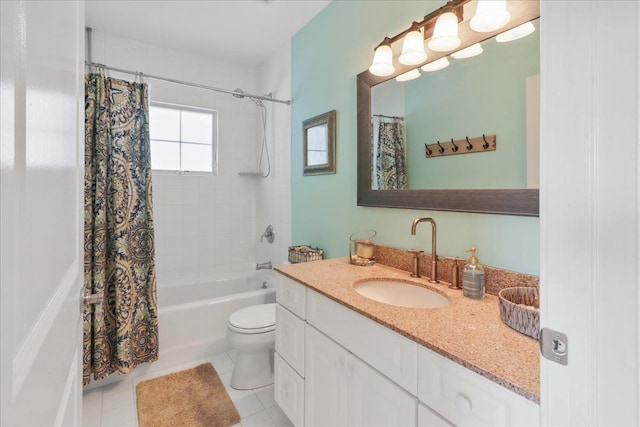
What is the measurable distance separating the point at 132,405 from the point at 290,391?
1021 mm

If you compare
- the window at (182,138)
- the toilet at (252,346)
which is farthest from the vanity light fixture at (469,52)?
the window at (182,138)

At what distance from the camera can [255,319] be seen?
1917 mm

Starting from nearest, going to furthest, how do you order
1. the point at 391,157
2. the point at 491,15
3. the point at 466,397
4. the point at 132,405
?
the point at 466,397 < the point at 491,15 < the point at 391,157 < the point at 132,405

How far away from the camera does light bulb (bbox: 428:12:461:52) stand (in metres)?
1.20

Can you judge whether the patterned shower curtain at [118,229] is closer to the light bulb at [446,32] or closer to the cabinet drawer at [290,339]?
the cabinet drawer at [290,339]

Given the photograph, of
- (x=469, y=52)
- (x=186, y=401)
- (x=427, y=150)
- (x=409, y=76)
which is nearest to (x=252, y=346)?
(x=186, y=401)

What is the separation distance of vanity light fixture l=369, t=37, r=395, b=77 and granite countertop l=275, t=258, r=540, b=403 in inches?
40.7

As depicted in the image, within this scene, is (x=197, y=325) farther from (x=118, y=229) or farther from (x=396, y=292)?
(x=396, y=292)

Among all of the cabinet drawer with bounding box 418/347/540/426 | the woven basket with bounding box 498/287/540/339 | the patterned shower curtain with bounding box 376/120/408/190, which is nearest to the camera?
the cabinet drawer with bounding box 418/347/540/426

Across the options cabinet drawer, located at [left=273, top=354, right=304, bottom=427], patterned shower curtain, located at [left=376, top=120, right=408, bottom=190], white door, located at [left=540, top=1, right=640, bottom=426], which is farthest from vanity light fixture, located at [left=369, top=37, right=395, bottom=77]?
cabinet drawer, located at [left=273, top=354, right=304, bottom=427]

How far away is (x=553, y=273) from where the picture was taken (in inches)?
18.3

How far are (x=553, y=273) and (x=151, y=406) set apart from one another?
2060 mm

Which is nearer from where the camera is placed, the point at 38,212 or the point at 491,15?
the point at 38,212

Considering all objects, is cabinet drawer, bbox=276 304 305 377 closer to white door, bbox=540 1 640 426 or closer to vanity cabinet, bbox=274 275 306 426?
A: vanity cabinet, bbox=274 275 306 426
